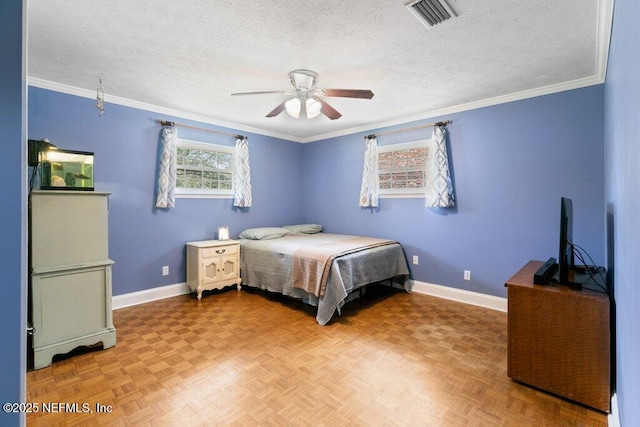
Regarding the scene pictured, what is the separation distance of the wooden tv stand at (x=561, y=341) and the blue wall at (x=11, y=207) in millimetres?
2560

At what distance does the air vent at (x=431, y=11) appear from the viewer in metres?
1.73

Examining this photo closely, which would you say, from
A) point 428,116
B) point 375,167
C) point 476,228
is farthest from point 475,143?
point 375,167

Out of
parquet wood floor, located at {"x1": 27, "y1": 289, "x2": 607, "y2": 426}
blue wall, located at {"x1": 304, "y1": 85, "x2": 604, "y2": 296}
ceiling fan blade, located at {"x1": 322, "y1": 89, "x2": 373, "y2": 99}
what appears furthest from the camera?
blue wall, located at {"x1": 304, "y1": 85, "x2": 604, "y2": 296}

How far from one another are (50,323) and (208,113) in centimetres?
277

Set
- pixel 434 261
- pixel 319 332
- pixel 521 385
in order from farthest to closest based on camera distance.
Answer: pixel 434 261, pixel 319 332, pixel 521 385

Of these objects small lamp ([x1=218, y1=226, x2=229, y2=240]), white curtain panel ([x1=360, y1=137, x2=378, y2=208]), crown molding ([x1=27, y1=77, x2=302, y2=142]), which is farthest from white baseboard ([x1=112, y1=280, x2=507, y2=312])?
crown molding ([x1=27, y1=77, x2=302, y2=142])

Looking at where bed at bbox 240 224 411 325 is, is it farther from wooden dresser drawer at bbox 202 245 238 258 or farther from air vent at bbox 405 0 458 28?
air vent at bbox 405 0 458 28

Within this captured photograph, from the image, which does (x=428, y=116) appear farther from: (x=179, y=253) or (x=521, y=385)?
(x=179, y=253)

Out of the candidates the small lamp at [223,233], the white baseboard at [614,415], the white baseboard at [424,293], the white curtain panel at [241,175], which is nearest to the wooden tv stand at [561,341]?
the white baseboard at [614,415]

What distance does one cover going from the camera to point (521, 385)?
75.9 inches

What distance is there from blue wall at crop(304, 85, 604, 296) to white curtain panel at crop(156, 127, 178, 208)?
2.78m

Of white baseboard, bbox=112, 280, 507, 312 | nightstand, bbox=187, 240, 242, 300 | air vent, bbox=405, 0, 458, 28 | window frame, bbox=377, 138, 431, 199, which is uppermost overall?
air vent, bbox=405, 0, 458, 28

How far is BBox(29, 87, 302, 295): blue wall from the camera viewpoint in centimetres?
298

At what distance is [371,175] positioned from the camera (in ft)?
14.2
